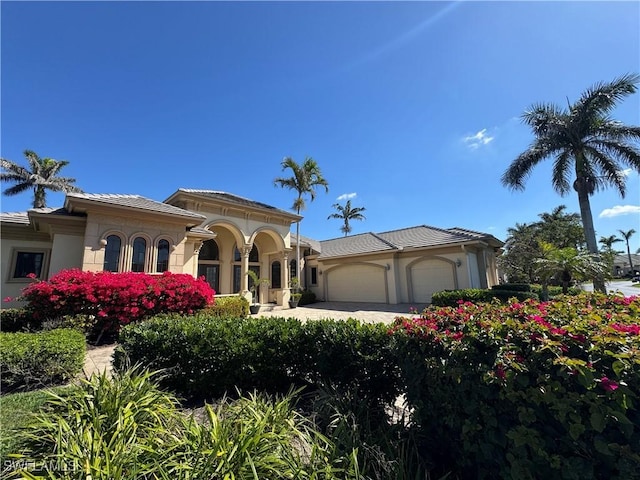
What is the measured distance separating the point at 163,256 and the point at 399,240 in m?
16.9

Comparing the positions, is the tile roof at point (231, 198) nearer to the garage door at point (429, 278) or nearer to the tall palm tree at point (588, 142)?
the garage door at point (429, 278)

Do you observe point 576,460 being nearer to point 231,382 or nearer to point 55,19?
point 231,382

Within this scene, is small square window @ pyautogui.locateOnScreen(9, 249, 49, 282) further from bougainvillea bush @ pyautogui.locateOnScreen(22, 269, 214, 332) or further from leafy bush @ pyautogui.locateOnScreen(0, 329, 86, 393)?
leafy bush @ pyautogui.locateOnScreen(0, 329, 86, 393)

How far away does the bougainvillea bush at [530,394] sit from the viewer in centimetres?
166

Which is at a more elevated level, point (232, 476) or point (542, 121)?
point (542, 121)

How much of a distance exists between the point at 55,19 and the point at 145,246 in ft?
26.0

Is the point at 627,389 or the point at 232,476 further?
the point at 232,476

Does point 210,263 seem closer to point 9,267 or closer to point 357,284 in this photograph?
point 9,267

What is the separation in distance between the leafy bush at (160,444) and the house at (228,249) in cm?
980

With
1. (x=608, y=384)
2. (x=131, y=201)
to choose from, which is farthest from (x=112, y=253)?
(x=608, y=384)

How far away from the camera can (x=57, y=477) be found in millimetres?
2250

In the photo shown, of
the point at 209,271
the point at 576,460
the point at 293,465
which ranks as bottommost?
the point at 293,465

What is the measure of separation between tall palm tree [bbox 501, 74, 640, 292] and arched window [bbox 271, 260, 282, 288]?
63.2ft

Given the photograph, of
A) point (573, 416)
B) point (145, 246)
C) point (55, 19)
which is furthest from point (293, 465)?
point (145, 246)
